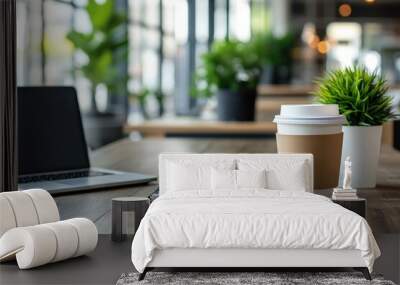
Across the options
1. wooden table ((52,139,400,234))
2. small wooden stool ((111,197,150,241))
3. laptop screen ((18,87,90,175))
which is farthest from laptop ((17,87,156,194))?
small wooden stool ((111,197,150,241))

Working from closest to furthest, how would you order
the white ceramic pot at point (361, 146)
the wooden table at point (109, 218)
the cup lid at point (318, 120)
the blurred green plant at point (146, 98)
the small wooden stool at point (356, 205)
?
the wooden table at point (109, 218) < the small wooden stool at point (356, 205) < the cup lid at point (318, 120) < the white ceramic pot at point (361, 146) < the blurred green plant at point (146, 98)

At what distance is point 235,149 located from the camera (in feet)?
20.5

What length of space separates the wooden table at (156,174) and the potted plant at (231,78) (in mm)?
497

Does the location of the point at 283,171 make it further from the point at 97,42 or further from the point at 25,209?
the point at 97,42

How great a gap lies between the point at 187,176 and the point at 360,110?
1.13 m

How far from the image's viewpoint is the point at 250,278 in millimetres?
3127

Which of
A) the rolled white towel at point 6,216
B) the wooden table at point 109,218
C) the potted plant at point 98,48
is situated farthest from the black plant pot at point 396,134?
the rolled white towel at point 6,216

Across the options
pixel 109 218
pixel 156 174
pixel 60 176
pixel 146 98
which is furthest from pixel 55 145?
pixel 146 98

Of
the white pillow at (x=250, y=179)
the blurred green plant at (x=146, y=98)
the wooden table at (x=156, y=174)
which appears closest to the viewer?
the white pillow at (x=250, y=179)

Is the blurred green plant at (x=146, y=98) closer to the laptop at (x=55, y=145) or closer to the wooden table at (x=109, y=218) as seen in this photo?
the wooden table at (x=109, y=218)

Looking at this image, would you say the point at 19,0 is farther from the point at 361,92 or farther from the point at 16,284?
the point at 16,284

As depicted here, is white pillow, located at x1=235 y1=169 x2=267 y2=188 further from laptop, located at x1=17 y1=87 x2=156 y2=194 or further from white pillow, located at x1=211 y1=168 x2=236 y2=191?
laptop, located at x1=17 y1=87 x2=156 y2=194

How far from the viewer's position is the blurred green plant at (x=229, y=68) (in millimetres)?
7230

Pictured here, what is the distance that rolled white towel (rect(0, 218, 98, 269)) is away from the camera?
326cm
